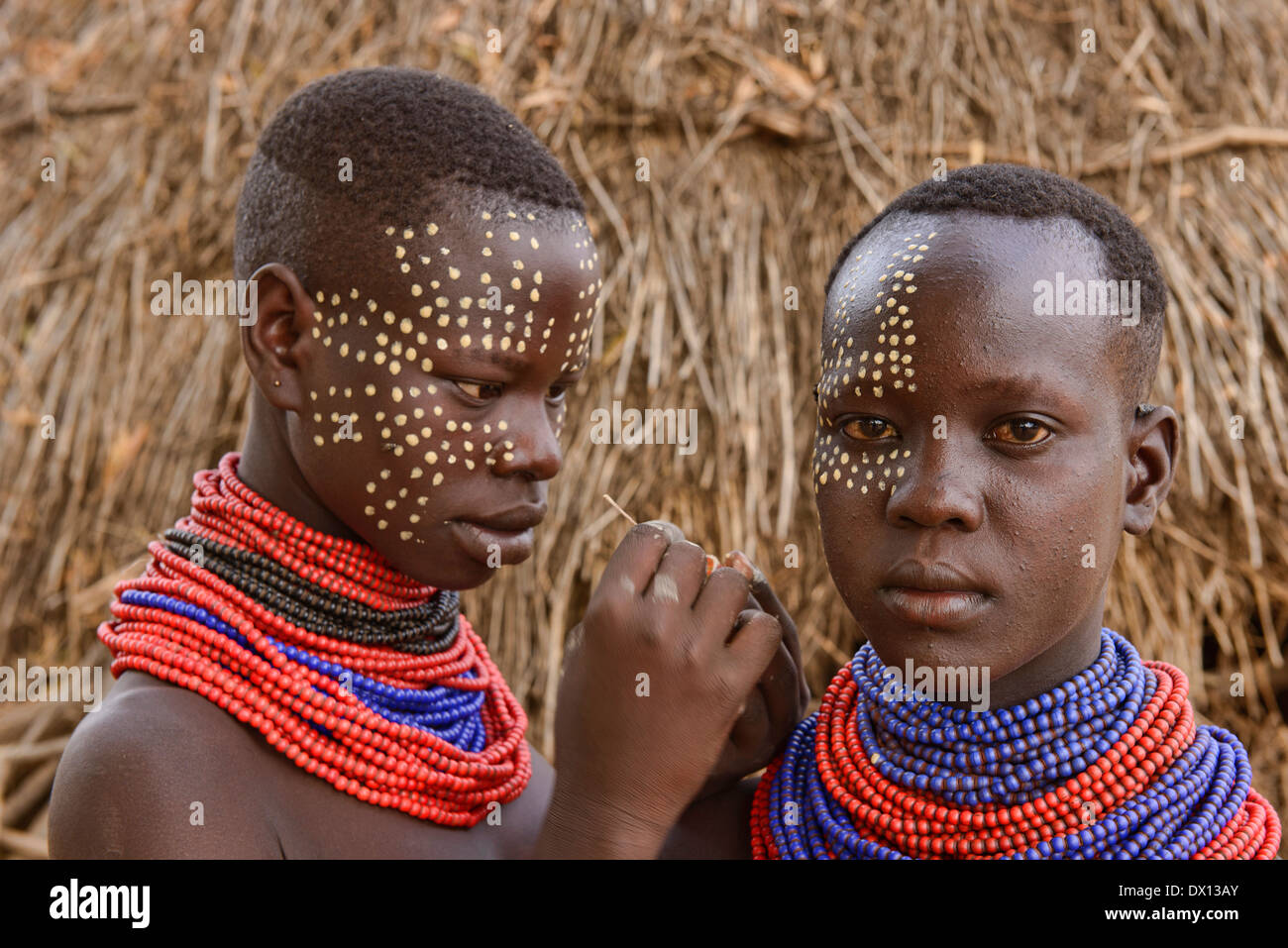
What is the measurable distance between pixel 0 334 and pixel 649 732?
3251mm

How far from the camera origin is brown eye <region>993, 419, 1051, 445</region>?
1463 millimetres

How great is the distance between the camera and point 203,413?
3.54 metres

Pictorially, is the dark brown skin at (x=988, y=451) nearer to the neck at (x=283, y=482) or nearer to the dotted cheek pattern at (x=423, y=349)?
the dotted cheek pattern at (x=423, y=349)

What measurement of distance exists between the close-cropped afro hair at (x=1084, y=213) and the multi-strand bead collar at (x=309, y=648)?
1.05 meters

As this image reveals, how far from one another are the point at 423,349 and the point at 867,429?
69cm

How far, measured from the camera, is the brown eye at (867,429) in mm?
1550

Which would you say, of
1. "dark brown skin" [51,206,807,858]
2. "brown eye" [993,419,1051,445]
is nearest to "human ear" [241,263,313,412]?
"dark brown skin" [51,206,807,858]

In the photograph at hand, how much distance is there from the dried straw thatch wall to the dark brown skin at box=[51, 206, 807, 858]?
1.44m

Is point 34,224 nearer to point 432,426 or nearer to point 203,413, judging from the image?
point 203,413

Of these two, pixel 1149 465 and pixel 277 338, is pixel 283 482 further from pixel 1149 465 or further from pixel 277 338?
pixel 1149 465

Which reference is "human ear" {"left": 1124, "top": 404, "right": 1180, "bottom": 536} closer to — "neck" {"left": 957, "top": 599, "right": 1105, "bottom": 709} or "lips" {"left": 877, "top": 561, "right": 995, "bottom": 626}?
"neck" {"left": 957, "top": 599, "right": 1105, "bottom": 709}

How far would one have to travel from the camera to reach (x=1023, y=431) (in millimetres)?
1467
